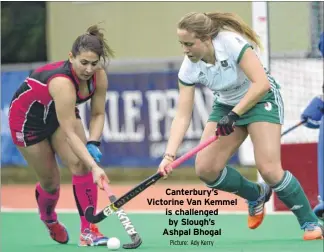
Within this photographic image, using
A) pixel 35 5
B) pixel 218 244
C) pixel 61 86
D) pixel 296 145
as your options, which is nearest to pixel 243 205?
pixel 296 145

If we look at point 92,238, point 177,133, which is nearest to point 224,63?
point 177,133

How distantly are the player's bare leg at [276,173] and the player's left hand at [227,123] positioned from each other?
0.18 metres

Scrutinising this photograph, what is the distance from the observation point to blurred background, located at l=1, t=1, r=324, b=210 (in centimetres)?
897

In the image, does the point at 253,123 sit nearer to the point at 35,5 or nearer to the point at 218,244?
the point at 218,244

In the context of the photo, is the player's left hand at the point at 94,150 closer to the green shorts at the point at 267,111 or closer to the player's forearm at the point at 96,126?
the player's forearm at the point at 96,126

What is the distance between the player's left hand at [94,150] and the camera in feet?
22.2

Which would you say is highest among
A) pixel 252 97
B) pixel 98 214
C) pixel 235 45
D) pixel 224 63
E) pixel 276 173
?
pixel 235 45

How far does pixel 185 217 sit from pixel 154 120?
3.79 meters

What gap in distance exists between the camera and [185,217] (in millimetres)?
8258

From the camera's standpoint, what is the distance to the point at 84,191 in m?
6.88

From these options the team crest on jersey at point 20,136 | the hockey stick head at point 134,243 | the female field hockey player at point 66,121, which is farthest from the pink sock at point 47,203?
the hockey stick head at point 134,243

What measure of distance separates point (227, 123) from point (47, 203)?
1.51 m

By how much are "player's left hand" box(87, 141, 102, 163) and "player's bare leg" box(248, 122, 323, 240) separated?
3.14ft

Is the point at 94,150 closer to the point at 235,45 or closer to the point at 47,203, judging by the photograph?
the point at 47,203
